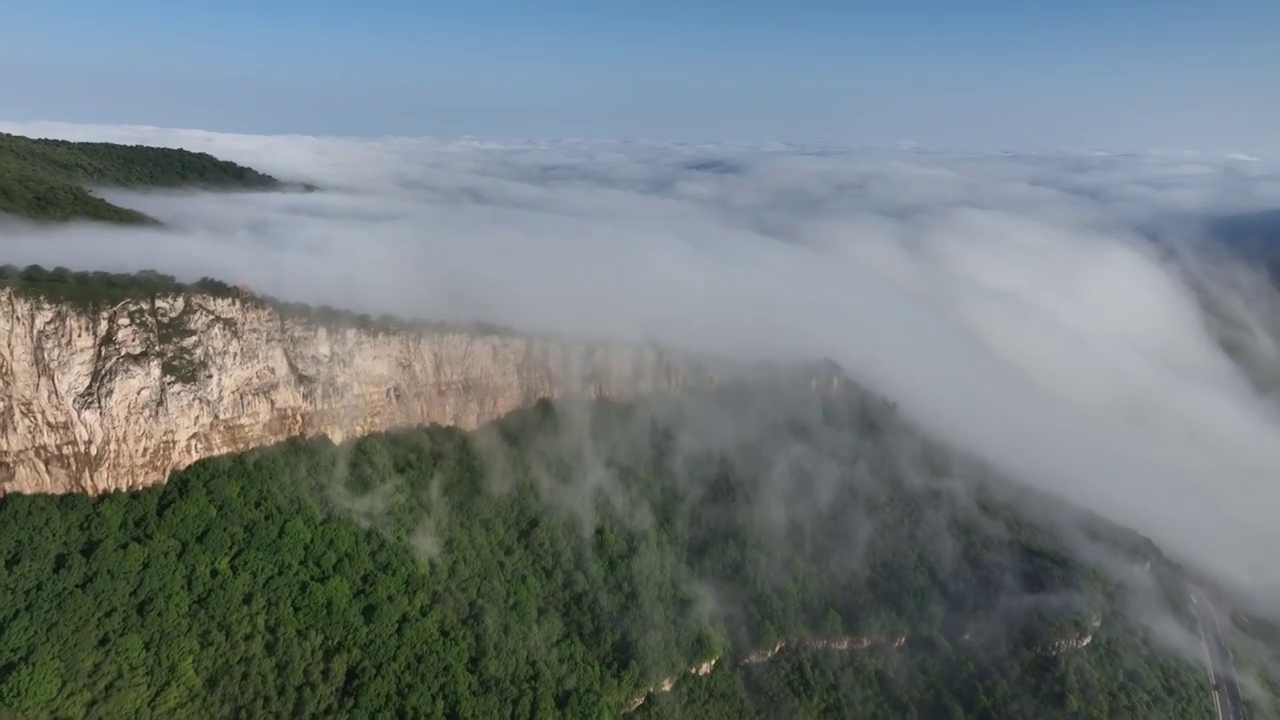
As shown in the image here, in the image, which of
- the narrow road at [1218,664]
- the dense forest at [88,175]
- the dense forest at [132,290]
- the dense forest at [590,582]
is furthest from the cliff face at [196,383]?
the narrow road at [1218,664]

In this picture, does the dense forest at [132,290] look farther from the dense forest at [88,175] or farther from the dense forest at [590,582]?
the dense forest at [88,175]

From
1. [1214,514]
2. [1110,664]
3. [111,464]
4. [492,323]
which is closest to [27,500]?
[111,464]

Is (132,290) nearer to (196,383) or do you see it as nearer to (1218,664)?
(196,383)

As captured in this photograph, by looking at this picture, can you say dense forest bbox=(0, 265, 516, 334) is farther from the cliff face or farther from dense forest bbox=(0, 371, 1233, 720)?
dense forest bbox=(0, 371, 1233, 720)

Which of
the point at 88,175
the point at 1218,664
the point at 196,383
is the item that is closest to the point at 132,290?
the point at 196,383

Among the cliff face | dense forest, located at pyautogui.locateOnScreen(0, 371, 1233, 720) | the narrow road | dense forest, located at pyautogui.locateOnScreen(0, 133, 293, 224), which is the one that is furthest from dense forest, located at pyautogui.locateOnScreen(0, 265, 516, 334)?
the narrow road
